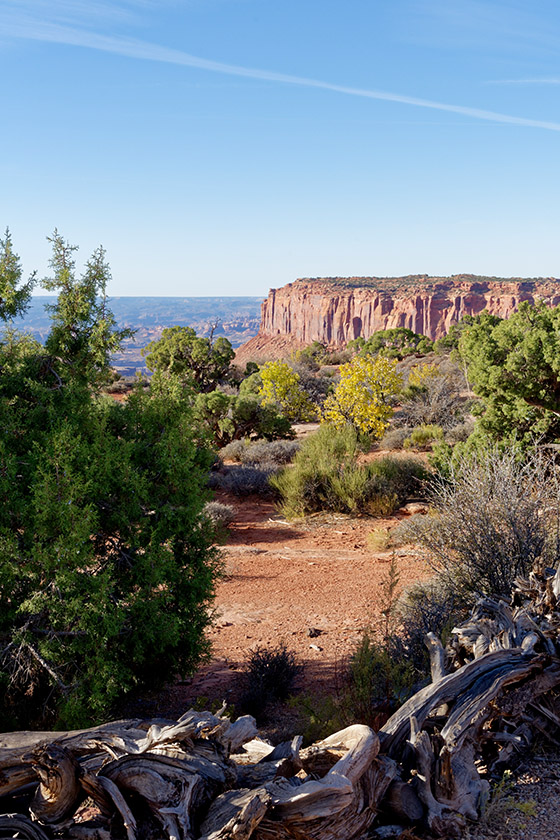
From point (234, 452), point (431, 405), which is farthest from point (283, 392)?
point (234, 452)

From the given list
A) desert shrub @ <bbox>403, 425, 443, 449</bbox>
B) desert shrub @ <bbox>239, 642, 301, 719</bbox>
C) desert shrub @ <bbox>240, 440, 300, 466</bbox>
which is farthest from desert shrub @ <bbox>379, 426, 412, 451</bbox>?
desert shrub @ <bbox>239, 642, 301, 719</bbox>

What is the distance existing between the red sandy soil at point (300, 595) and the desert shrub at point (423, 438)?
18.5 feet

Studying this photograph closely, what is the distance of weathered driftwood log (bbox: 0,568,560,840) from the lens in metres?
2.79

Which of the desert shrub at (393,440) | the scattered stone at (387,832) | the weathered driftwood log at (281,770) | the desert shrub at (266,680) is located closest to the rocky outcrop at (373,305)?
the desert shrub at (393,440)

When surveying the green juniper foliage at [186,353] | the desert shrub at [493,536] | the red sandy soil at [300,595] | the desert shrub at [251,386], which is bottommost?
the red sandy soil at [300,595]

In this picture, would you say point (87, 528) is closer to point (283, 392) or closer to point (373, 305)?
point (283, 392)

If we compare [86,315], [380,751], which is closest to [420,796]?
[380,751]

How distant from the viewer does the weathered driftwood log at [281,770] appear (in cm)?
279

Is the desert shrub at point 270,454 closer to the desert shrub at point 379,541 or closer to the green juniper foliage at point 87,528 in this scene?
the desert shrub at point 379,541

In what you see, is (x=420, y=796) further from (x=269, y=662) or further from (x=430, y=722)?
(x=269, y=662)

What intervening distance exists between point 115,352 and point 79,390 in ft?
1.42

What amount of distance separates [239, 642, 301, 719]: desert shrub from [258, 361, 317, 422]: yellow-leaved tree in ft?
49.7

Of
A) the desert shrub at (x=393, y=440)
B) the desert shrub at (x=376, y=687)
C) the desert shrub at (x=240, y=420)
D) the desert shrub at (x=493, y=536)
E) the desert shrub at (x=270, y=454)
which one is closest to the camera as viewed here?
the desert shrub at (x=376, y=687)

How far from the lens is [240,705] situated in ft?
16.1
